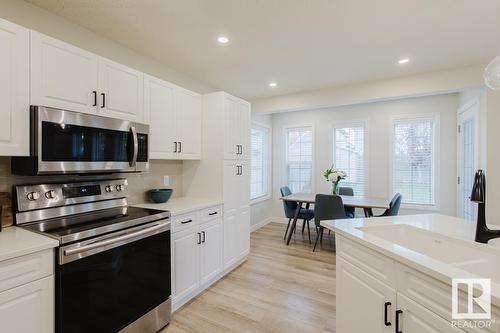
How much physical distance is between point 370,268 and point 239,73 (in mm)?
2869

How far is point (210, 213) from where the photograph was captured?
2818 millimetres

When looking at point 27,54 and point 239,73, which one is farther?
point 239,73

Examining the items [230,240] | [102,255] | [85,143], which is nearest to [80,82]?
[85,143]

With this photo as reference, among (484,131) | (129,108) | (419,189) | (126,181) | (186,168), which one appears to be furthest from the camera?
(419,189)

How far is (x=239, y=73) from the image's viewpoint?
3441 millimetres

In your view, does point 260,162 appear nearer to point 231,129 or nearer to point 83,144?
point 231,129

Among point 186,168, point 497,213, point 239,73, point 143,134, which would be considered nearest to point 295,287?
point 186,168

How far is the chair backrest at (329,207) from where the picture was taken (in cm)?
359

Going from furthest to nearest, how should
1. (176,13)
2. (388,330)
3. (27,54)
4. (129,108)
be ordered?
(129,108), (176,13), (27,54), (388,330)

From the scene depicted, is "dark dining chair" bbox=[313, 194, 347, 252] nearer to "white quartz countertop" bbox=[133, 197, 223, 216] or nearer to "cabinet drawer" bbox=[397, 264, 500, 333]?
"white quartz countertop" bbox=[133, 197, 223, 216]

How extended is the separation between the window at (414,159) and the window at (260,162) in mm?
2482

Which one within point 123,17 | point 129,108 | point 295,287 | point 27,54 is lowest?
point 295,287

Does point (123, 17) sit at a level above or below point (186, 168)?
above

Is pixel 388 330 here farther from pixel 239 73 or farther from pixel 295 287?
pixel 239 73
